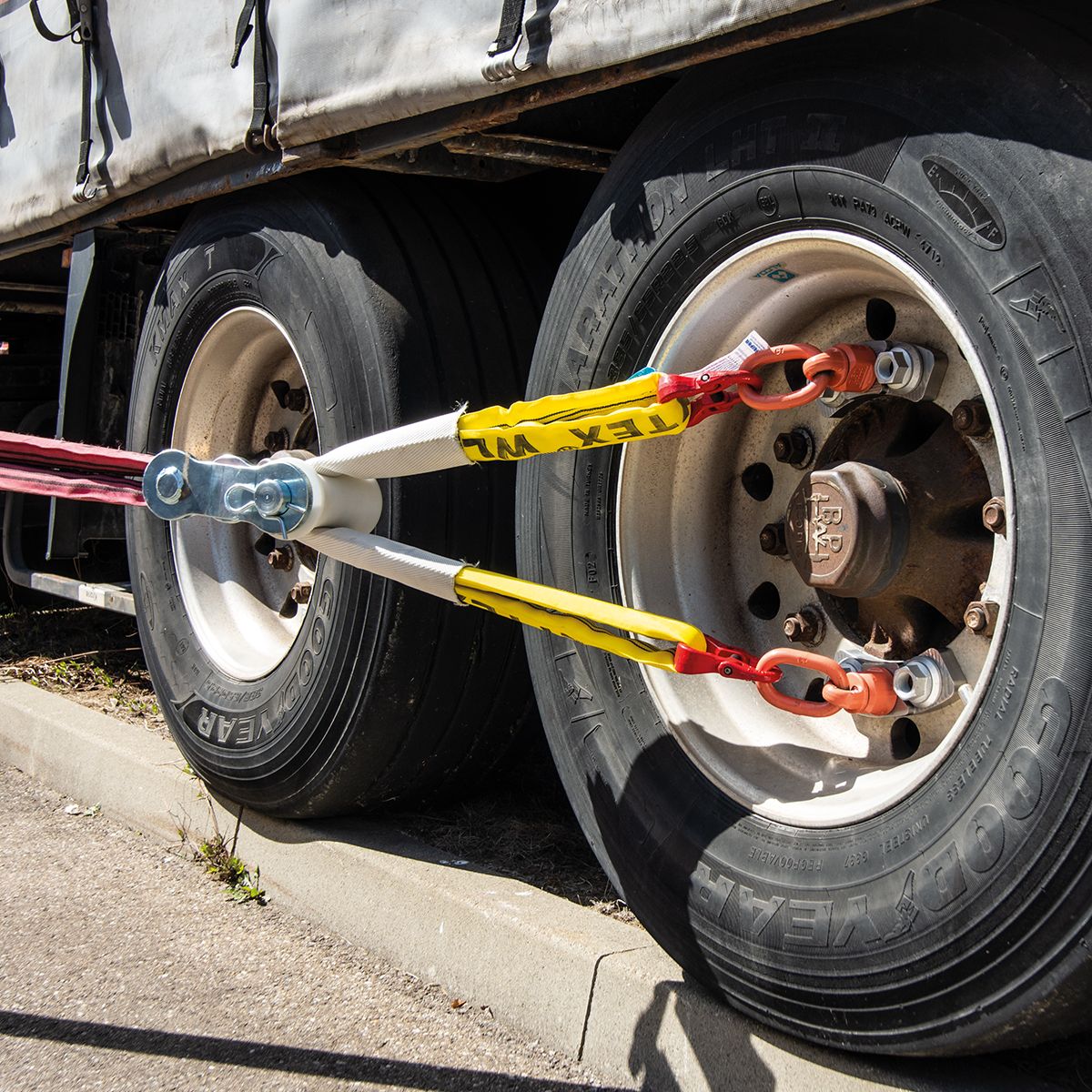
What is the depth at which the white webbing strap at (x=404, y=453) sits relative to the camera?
2447mm

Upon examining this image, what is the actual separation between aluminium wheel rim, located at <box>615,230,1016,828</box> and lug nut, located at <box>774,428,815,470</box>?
19 mm

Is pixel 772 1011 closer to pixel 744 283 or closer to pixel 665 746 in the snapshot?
pixel 665 746

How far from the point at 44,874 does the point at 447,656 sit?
128 centimetres

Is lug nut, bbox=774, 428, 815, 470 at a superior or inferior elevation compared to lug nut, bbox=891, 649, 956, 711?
superior

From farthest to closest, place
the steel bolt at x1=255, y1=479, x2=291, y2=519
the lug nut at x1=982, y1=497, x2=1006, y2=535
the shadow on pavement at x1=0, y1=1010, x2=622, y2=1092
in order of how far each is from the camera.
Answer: the steel bolt at x1=255, y1=479, x2=291, y2=519 < the shadow on pavement at x1=0, y1=1010, x2=622, y2=1092 < the lug nut at x1=982, y1=497, x2=1006, y2=535

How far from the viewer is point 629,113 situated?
2627mm

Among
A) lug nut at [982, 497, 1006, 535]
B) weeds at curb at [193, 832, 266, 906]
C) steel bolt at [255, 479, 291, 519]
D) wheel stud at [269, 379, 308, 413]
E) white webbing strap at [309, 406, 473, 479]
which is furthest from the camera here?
wheel stud at [269, 379, 308, 413]

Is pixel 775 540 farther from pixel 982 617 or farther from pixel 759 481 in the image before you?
pixel 982 617

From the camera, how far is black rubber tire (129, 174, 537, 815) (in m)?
2.95

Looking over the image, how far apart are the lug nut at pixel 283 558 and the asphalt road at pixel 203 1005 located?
2.72ft

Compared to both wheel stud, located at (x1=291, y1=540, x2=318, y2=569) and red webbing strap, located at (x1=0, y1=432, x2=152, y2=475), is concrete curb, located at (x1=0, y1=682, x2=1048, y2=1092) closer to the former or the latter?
wheel stud, located at (x1=291, y1=540, x2=318, y2=569)

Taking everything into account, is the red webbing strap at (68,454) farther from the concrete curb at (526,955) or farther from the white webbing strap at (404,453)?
the concrete curb at (526,955)

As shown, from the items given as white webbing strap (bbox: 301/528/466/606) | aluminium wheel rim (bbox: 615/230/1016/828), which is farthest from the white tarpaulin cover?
white webbing strap (bbox: 301/528/466/606)

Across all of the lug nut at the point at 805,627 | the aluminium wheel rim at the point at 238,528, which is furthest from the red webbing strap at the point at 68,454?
the lug nut at the point at 805,627
